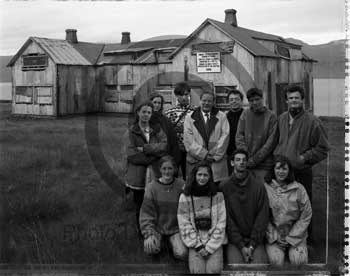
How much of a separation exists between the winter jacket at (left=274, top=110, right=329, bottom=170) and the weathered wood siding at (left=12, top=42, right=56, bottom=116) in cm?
387

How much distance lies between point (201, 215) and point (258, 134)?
1180mm

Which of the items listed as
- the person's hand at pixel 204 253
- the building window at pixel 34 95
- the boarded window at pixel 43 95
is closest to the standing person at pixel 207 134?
the person's hand at pixel 204 253

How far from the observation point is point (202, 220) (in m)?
3.95

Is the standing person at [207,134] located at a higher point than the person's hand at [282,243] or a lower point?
higher

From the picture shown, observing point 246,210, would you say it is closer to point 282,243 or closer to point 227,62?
point 282,243

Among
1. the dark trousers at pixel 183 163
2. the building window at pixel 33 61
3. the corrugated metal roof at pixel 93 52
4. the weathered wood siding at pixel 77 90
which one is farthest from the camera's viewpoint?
the corrugated metal roof at pixel 93 52

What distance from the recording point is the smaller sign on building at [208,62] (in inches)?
320

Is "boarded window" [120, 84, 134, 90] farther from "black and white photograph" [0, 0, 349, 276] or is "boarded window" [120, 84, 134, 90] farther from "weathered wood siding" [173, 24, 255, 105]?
"black and white photograph" [0, 0, 349, 276]

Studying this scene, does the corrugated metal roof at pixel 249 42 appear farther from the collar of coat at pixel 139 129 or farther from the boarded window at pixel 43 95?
the collar of coat at pixel 139 129

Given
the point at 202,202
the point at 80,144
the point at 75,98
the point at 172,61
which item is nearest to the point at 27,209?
the point at 202,202

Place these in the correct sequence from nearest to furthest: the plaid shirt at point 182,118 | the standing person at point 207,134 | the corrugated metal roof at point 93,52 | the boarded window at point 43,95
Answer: the standing person at point 207,134 → the plaid shirt at point 182,118 → the boarded window at point 43,95 → the corrugated metal roof at point 93,52

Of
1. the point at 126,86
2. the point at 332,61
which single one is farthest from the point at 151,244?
the point at 126,86

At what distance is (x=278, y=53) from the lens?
7.97m

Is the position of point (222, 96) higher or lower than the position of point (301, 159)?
higher
